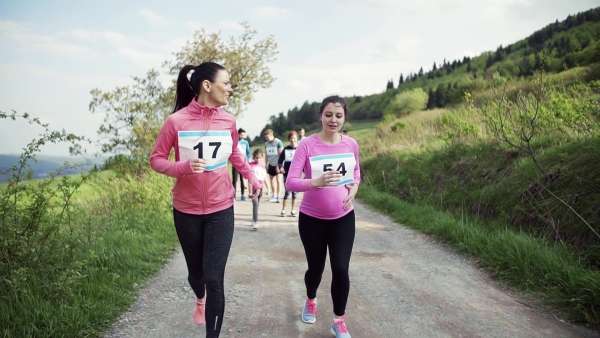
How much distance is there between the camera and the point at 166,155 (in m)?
3.39

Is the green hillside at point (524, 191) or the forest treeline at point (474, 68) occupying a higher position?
the forest treeline at point (474, 68)

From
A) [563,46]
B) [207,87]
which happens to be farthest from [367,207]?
[563,46]

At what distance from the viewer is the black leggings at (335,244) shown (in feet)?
11.4

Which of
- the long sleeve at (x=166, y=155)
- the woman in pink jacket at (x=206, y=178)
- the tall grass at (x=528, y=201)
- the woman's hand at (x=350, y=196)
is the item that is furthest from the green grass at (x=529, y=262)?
the long sleeve at (x=166, y=155)

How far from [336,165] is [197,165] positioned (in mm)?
1228

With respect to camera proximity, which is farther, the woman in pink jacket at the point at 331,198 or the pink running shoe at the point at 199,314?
the pink running shoe at the point at 199,314

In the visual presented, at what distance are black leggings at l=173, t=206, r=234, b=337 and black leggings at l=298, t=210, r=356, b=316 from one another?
717 mm

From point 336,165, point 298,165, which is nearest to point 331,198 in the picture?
point 336,165

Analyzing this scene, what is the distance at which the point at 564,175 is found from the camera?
6.15 meters

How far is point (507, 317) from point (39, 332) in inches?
166

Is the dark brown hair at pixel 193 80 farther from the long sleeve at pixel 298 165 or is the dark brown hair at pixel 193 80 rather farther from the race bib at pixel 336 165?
the race bib at pixel 336 165

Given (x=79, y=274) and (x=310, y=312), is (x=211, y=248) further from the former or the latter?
(x=79, y=274)

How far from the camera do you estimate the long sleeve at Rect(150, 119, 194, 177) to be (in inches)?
123

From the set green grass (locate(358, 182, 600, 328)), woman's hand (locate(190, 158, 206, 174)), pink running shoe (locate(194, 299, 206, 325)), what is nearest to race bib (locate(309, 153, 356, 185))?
woman's hand (locate(190, 158, 206, 174))
